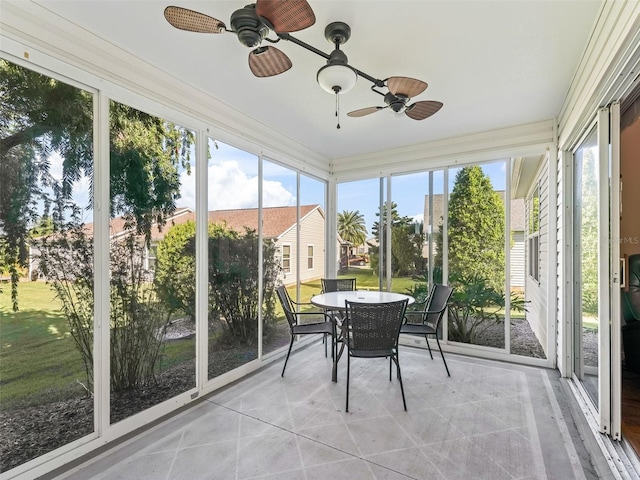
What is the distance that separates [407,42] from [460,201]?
249 centimetres

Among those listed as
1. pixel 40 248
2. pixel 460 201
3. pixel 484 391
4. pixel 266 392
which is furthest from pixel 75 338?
pixel 460 201

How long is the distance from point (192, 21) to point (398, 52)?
1388 mm

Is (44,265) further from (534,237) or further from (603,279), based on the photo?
(534,237)

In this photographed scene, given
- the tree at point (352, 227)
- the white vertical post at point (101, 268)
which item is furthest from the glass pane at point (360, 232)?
the white vertical post at point (101, 268)

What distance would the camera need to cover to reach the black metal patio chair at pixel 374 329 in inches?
102

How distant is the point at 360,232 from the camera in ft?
15.9

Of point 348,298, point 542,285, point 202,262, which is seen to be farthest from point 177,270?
point 542,285

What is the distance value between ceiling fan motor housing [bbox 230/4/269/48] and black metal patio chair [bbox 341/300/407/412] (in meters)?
1.96

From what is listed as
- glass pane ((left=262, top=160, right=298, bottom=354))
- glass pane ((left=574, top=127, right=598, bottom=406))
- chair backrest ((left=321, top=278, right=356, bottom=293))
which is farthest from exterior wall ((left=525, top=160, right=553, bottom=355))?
glass pane ((left=262, top=160, right=298, bottom=354))

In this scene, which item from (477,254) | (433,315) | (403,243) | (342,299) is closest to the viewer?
(342,299)

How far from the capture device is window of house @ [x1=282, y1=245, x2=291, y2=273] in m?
4.05

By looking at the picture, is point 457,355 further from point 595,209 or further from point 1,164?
point 1,164

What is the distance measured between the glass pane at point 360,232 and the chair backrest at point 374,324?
6.54ft

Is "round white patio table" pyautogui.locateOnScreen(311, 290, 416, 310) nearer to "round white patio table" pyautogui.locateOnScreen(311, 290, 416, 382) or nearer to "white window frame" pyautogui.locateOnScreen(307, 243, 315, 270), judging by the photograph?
"round white patio table" pyautogui.locateOnScreen(311, 290, 416, 382)
